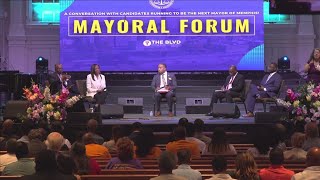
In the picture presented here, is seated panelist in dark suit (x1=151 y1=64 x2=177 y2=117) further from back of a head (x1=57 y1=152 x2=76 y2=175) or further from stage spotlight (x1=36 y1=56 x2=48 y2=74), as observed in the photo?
back of a head (x1=57 y1=152 x2=76 y2=175)

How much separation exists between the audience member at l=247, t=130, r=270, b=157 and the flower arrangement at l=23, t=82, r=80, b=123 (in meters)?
4.71

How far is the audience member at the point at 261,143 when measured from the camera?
271 inches

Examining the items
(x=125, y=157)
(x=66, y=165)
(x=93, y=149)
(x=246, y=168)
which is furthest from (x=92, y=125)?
(x=246, y=168)

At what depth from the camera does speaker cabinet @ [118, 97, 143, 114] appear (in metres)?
14.3

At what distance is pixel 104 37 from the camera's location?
1574 cm

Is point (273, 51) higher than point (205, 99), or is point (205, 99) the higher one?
point (273, 51)

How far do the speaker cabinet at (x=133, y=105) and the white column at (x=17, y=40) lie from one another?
12.8ft

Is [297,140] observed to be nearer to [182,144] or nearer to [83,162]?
[182,144]

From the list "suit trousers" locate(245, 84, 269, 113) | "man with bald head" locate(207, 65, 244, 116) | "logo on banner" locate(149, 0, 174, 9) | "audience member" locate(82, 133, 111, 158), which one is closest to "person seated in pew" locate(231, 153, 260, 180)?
"audience member" locate(82, 133, 111, 158)

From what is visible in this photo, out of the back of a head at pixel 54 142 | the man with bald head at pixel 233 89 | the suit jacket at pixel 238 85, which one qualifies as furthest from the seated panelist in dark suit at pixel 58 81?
the back of a head at pixel 54 142

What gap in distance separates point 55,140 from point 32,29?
10943 mm

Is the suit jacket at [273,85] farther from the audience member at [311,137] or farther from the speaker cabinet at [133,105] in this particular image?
the audience member at [311,137]

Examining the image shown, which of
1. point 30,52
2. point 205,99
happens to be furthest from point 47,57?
point 205,99

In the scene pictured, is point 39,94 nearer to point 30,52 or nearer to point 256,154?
point 256,154
